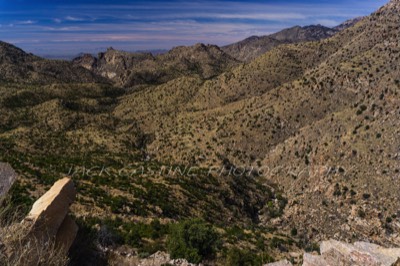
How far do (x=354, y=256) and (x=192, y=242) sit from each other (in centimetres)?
906

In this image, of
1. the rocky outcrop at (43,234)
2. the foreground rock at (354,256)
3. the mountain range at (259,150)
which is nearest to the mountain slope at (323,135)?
the mountain range at (259,150)

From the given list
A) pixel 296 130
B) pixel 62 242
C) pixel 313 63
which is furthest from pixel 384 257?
pixel 313 63

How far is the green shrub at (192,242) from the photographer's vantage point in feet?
60.3

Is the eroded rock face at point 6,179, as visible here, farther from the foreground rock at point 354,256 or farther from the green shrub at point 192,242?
the foreground rock at point 354,256

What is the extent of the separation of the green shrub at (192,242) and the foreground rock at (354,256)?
6.65 m

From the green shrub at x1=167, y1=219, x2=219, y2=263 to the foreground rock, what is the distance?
665cm

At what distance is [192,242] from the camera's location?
19469 mm

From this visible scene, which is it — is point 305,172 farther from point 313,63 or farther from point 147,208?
point 313,63

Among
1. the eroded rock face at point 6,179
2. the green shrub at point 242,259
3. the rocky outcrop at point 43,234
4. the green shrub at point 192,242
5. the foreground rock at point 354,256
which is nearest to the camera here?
the rocky outcrop at point 43,234

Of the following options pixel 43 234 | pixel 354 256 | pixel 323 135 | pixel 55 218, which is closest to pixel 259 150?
pixel 323 135

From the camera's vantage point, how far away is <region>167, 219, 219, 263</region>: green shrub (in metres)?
18.4

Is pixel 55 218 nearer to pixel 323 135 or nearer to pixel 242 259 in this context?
pixel 242 259

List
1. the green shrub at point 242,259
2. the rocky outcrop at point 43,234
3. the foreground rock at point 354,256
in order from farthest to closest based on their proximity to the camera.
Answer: the green shrub at point 242,259, the foreground rock at point 354,256, the rocky outcrop at point 43,234

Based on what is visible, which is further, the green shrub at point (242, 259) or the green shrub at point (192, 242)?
the green shrub at point (242, 259)
